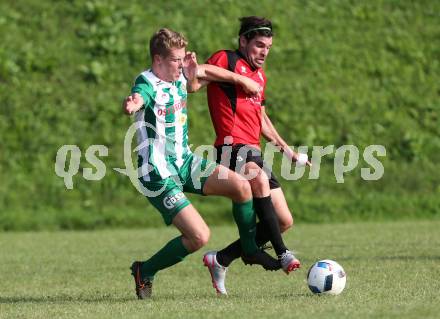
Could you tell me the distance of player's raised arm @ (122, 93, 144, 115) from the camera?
712 centimetres

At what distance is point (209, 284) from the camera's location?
30.6 ft

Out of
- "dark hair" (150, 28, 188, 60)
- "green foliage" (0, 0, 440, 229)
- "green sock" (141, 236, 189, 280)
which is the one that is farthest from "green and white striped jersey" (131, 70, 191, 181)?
"green foliage" (0, 0, 440, 229)

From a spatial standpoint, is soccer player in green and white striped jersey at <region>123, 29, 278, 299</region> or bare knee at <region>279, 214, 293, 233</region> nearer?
soccer player in green and white striped jersey at <region>123, 29, 278, 299</region>

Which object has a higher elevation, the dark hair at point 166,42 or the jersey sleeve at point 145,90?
the dark hair at point 166,42

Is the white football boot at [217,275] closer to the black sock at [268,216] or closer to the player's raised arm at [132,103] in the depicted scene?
the black sock at [268,216]

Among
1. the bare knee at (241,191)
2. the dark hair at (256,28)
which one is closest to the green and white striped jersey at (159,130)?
the bare knee at (241,191)

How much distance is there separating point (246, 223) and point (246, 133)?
793 millimetres

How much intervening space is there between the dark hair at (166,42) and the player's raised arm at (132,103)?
1.48 ft

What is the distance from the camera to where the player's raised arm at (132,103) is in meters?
7.12

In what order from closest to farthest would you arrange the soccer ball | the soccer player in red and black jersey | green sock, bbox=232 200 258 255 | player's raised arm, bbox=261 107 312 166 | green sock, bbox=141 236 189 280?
the soccer ball → green sock, bbox=141 236 189 280 → green sock, bbox=232 200 258 255 → the soccer player in red and black jersey → player's raised arm, bbox=261 107 312 166

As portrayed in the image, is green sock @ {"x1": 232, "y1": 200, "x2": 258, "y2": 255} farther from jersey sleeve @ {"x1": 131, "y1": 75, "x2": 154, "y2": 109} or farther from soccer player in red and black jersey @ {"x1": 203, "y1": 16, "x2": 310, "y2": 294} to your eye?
jersey sleeve @ {"x1": 131, "y1": 75, "x2": 154, "y2": 109}

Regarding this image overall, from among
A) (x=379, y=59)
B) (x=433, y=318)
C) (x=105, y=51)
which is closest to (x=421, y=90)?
(x=379, y=59)

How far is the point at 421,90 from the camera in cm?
2183

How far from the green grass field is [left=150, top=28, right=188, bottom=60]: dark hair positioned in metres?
1.88
